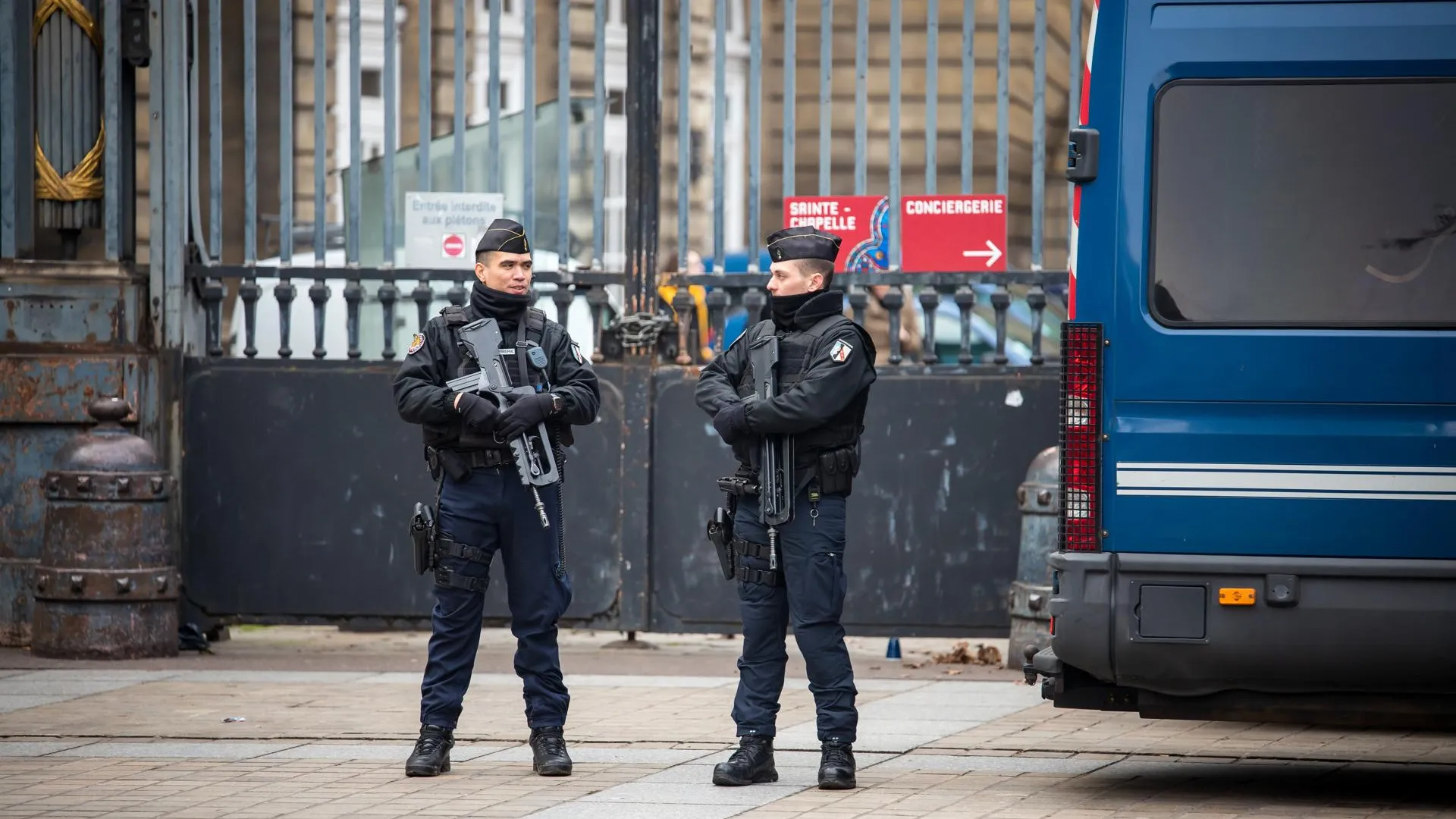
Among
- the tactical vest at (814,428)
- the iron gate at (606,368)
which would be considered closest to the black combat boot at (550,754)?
the tactical vest at (814,428)

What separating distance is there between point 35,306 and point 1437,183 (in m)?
6.83

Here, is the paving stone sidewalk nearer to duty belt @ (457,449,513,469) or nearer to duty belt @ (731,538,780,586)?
duty belt @ (731,538,780,586)

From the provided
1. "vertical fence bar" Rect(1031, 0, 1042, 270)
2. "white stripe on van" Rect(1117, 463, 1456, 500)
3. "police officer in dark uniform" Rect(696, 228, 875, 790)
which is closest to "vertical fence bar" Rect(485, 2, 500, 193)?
"vertical fence bar" Rect(1031, 0, 1042, 270)

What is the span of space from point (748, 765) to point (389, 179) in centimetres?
472

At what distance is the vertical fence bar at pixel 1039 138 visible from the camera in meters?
10.1

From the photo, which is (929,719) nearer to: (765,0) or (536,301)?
(536,301)

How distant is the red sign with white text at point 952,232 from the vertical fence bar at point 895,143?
4 centimetres

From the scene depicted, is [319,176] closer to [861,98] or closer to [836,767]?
[861,98]

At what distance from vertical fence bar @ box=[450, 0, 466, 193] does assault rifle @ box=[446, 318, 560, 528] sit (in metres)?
3.32

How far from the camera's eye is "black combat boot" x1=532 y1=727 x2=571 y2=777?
7.00 m

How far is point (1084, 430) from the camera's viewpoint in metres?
6.54

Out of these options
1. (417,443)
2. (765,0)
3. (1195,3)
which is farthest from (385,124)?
(765,0)

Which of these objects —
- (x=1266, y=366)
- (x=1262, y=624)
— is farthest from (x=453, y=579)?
(x=1266, y=366)

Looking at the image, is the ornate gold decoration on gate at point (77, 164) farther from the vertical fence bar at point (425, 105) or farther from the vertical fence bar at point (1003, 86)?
the vertical fence bar at point (1003, 86)
